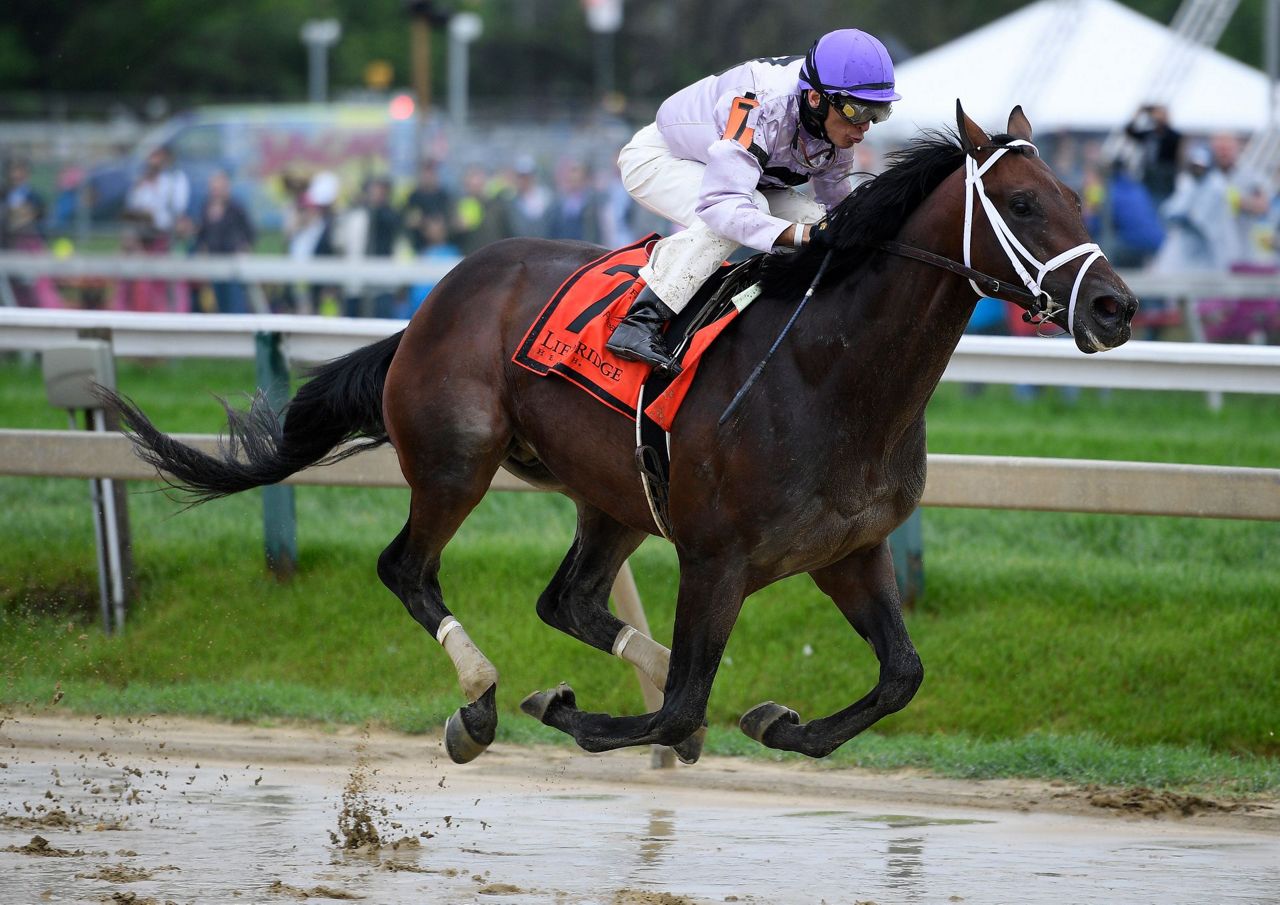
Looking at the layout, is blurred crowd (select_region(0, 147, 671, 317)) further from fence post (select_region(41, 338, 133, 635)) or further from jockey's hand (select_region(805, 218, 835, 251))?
jockey's hand (select_region(805, 218, 835, 251))

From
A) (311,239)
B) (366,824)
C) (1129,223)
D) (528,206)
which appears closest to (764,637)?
(366,824)

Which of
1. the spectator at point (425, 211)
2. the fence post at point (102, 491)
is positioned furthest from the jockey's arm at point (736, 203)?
the spectator at point (425, 211)

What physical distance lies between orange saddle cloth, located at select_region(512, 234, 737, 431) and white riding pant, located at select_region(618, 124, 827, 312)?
136 millimetres

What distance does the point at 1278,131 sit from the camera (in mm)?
15227

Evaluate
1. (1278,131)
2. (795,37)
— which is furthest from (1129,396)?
(795,37)

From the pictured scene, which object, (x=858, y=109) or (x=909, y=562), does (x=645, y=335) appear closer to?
(x=858, y=109)

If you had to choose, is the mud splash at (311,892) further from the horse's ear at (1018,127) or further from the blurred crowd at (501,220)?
the blurred crowd at (501,220)

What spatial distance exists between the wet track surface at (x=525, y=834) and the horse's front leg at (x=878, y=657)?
343mm

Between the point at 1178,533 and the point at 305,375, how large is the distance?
434 centimetres

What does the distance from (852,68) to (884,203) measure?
0.41 metres

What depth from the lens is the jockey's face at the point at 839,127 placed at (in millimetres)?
5109

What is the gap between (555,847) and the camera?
5297 millimetres

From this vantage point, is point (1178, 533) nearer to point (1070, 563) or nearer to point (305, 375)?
point (1070, 563)

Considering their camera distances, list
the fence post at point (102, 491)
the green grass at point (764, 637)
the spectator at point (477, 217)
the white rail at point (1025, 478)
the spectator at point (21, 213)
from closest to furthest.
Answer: the white rail at point (1025, 478) → the green grass at point (764, 637) → the fence post at point (102, 491) → the spectator at point (477, 217) → the spectator at point (21, 213)
